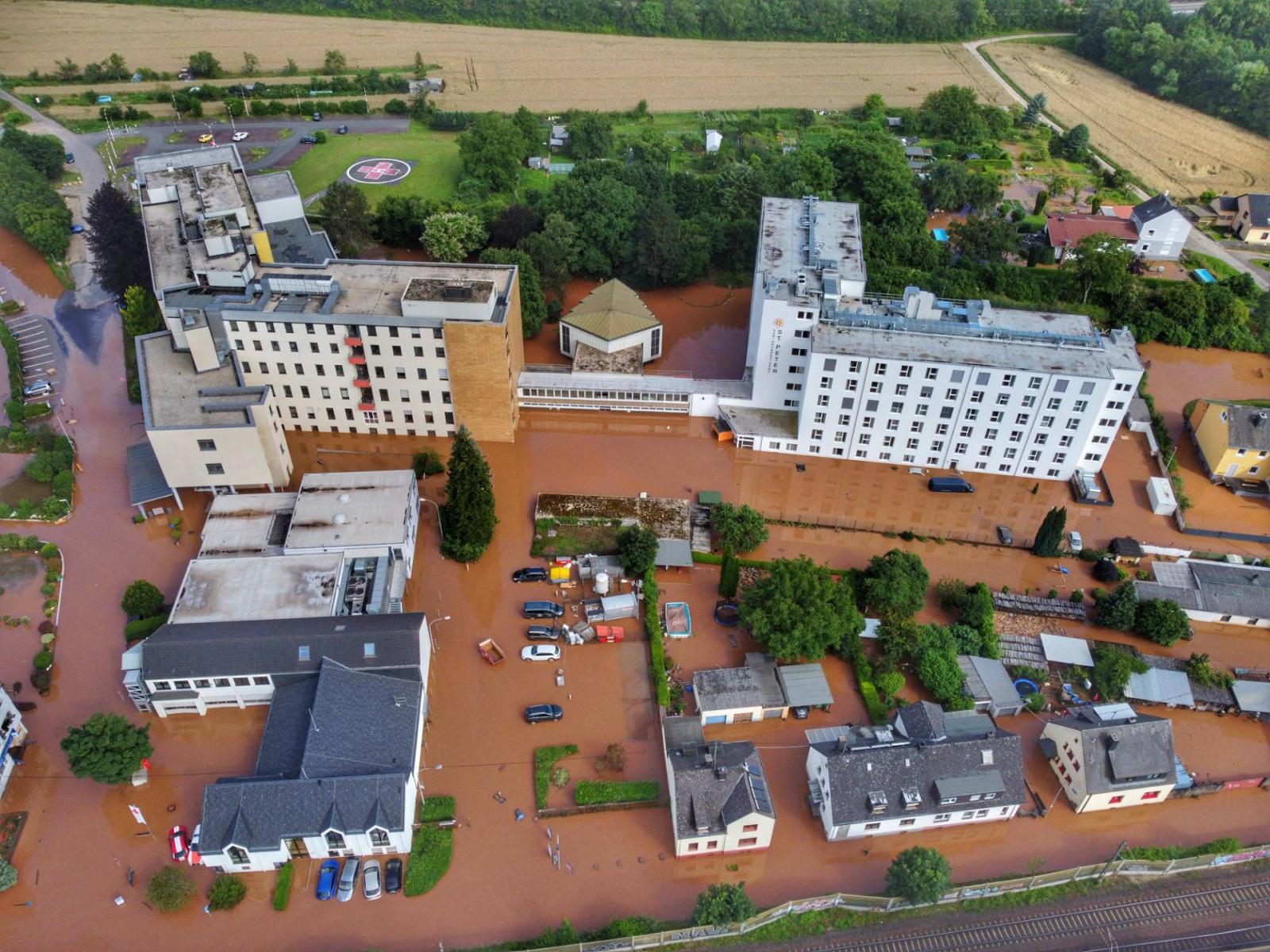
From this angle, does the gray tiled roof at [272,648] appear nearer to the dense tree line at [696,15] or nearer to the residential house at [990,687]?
the residential house at [990,687]

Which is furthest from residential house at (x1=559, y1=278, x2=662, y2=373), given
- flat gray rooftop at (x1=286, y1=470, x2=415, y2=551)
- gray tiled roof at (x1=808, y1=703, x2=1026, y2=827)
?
gray tiled roof at (x1=808, y1=703, x2=1026, y2=827)

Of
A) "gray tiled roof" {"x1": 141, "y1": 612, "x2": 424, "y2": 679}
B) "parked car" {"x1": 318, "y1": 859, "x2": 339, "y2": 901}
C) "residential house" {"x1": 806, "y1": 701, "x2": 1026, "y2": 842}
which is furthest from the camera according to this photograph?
"gray tiled roof" {"x1": 141, "y1": 612, "x2": 424, "y2": 679}

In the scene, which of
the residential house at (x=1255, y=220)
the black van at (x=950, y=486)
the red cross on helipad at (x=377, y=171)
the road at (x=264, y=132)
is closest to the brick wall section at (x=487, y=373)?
the black van at (x=950, y=486)

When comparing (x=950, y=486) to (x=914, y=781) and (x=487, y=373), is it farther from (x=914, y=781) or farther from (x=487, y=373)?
(x=487, y=373)

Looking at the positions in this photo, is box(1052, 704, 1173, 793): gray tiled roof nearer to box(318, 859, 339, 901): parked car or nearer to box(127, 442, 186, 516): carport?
box(318, 859, 339, 901): parked car

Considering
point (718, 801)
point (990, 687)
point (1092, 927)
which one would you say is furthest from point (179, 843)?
point (1092, 927)

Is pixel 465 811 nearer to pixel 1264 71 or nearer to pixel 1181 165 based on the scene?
pixel 1181 165
